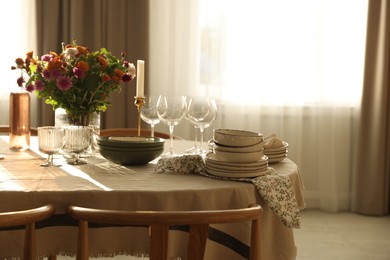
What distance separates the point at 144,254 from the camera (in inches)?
71.4

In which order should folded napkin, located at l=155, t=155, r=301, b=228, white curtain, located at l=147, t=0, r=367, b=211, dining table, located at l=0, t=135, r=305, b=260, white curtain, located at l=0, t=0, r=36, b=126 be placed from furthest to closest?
1. white curtain, located at l=147, t=0, r=367, b=211
2. white curtain, located at l=0, t=0, r=36, b=126
3. folded napkin, located at l=155, t=155, r=301, b=228
4. dining table, located at l=0, t=135, r=305, b=260

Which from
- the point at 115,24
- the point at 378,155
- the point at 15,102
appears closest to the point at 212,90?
the point at 115,24

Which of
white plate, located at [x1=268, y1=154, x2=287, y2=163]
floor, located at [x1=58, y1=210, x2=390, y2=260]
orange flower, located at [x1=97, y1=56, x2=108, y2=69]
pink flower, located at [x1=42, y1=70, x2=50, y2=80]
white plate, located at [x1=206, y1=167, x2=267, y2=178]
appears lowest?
floor, located at [x1=58, y1=210, x2=390, y2=260]

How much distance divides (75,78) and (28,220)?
2.86ft

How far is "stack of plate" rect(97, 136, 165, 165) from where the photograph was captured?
7.11 ft

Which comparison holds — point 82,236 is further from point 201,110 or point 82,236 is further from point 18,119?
point 18,119

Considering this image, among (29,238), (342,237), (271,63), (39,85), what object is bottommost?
(342,237)

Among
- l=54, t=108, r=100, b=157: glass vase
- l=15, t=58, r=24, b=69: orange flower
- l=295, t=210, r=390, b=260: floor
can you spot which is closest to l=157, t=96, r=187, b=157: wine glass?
l=54, t=108, r=100, b=157: glass vase

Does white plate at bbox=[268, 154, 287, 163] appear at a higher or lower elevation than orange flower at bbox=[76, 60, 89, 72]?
lower

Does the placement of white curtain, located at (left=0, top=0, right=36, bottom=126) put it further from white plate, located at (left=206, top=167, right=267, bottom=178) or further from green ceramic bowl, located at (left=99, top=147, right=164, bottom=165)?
white plate, located at (left=206, top=167, right=267, bottom=178)

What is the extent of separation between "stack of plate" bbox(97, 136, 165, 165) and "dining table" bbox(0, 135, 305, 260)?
0.48 feet

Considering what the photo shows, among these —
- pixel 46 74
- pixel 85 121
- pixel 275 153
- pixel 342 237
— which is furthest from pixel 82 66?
pixel 342 237

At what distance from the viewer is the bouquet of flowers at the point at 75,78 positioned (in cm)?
224

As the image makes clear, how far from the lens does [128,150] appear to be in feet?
7.11
